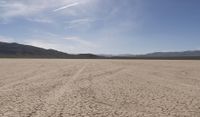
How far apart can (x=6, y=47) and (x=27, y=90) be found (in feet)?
482

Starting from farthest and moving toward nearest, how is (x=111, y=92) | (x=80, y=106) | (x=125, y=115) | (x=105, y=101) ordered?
1. (x=111, y=92)
2. (x=105, y=101)
3. (x=80, y=106)
4. (x=125, y=115)

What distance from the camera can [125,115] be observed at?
666 centimetres

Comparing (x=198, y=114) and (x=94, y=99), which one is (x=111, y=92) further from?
(x=198, y=114)

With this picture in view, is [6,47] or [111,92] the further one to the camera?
[6,47]

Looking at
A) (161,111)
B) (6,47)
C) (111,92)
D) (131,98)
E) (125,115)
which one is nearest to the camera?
(125,115)

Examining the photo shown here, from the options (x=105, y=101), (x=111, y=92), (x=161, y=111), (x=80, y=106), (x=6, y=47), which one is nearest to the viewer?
(x=161, y=111)

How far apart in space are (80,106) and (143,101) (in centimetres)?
221

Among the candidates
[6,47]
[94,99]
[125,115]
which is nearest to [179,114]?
[125,115]

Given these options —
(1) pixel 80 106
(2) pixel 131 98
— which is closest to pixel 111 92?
(2) pixel 131 98

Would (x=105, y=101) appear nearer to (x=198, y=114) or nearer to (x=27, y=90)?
(x=198, y=114)

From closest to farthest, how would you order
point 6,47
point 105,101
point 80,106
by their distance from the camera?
1. point 80,106
2. point 105,101
3. point 6,47

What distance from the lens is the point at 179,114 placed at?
22.3 ft

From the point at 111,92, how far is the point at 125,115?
345 centimetres

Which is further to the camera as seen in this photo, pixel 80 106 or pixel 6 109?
pixel 80 106
